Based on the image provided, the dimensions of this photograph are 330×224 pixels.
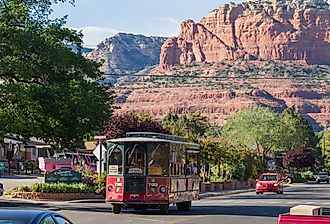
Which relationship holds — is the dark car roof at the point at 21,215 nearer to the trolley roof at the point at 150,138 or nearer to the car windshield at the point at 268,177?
the trolley roof at the point at 150,138

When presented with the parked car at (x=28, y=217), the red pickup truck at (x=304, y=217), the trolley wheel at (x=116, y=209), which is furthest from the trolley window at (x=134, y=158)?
the red pickup truck at (x=304, y=217)

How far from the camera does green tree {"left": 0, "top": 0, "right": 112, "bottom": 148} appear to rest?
33.2 meters

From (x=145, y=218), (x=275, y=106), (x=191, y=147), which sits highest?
(x=275, y=106)

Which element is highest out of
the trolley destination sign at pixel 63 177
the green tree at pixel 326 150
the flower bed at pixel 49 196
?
the green tree at pixel 326 150

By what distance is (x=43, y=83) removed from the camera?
115ft

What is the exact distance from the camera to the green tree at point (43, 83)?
33188 mm

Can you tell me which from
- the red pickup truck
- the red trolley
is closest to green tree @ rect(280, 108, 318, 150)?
the red trolley

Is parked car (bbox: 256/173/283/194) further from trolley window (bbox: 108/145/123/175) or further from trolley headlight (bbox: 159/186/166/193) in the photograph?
trolley headlight (bbox: 159/186/166/193)

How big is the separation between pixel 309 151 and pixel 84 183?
7024 centimetres

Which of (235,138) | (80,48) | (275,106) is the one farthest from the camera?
(275,106)

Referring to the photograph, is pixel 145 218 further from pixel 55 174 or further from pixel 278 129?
pixel 278 129

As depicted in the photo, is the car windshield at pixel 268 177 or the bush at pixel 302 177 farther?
the bush at pixel 302 177

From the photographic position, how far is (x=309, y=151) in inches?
4296

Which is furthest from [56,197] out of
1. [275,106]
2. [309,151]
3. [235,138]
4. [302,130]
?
[275,106]
